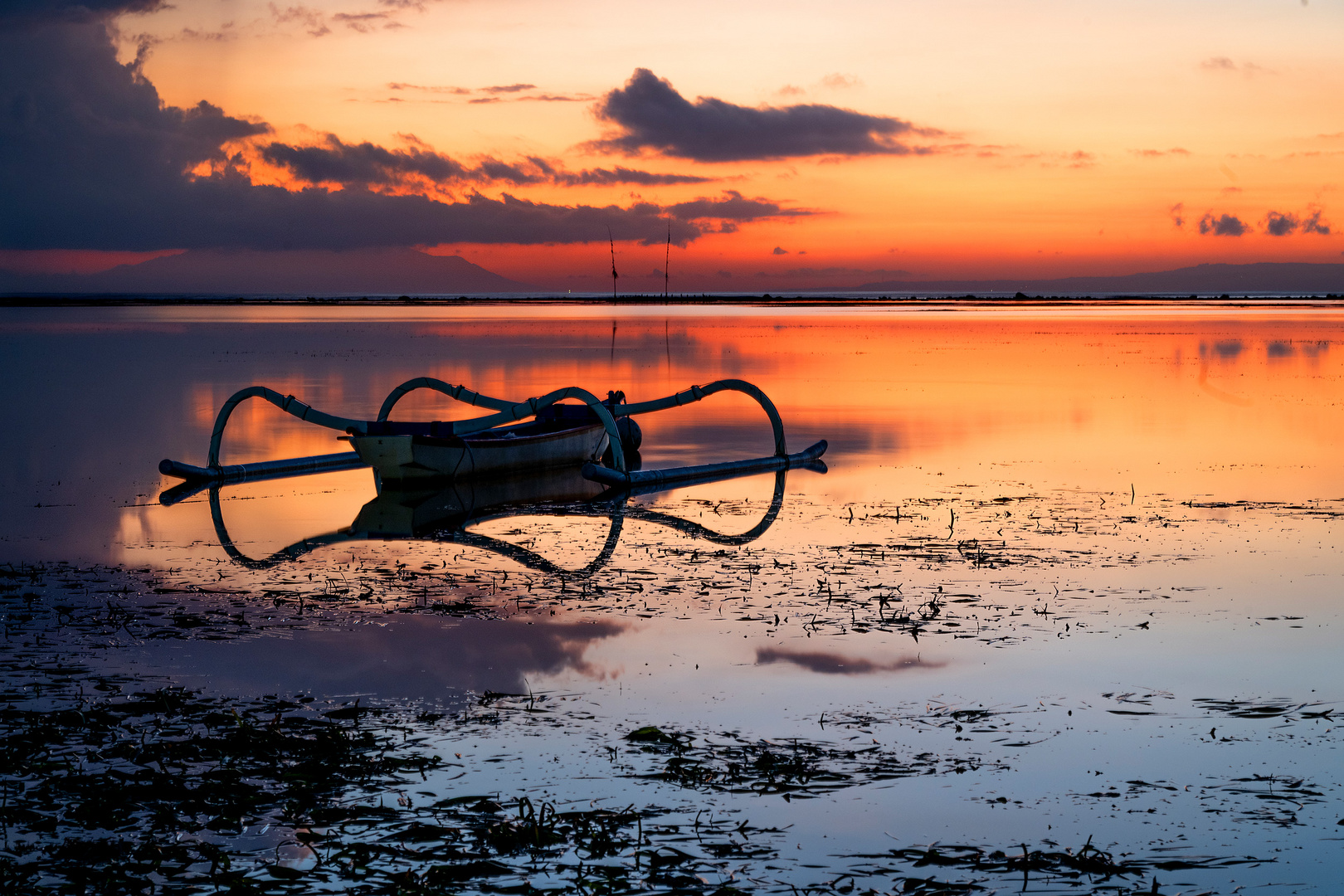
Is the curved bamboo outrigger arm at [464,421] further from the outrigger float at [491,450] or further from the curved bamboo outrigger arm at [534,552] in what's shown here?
the curved bamboo outrigger arm at [534,552]

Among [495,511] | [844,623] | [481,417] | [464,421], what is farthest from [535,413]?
[844,623]

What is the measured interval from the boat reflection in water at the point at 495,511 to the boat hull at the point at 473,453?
189 millimetres

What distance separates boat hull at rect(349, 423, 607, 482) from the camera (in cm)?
1781

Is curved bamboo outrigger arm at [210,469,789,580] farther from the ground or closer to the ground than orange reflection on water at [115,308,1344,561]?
closer to the ground

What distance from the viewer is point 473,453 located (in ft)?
60.7

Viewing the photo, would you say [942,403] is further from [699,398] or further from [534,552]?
[534,552]

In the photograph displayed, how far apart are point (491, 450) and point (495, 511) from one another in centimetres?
286

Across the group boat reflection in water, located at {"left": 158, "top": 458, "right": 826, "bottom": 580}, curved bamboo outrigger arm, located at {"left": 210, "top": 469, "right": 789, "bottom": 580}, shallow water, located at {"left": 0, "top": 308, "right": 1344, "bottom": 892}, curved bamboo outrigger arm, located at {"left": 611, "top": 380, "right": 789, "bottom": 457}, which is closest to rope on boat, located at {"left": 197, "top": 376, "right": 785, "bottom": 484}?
curved bamboo outrigger arm, located at {"left": 611, "top": 380, "right": 789, "bottom": 457}

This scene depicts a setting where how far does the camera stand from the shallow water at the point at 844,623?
6297mm

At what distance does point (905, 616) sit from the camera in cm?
999

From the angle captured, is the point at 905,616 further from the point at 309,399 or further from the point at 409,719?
the point at 309,399

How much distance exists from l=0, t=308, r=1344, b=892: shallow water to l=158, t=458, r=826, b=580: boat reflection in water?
13cm

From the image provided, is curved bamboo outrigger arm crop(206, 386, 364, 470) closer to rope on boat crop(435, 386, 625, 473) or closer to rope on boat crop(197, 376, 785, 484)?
rope on boat crop(197, 376, 785, 484)

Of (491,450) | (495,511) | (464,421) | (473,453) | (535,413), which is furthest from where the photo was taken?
(535,413)
